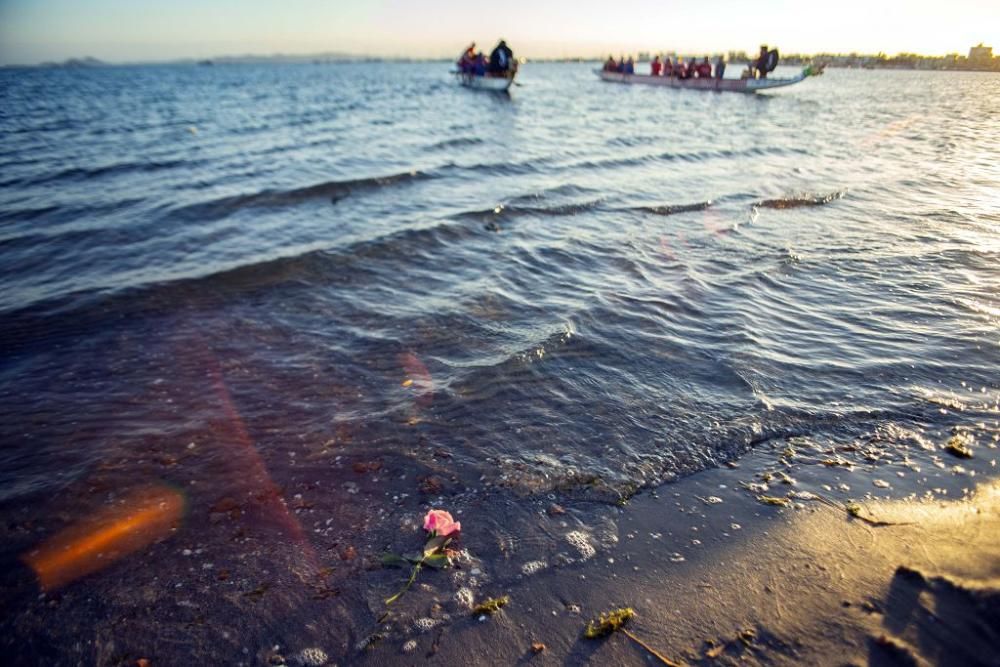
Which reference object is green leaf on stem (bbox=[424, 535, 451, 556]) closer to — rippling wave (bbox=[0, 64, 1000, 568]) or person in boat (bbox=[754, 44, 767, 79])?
rippling wave (bbox=[0, 64, 1000, 568])

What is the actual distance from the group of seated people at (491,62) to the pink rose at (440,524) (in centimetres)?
5101

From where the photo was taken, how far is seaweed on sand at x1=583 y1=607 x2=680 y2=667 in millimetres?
2779

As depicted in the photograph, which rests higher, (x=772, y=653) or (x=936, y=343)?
(x=936, y=343)

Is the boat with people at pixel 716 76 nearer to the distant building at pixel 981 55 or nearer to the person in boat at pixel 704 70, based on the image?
the person in boat at pixel 704 70

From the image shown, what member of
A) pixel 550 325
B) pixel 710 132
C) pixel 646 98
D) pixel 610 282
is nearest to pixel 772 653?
pixel 550 325

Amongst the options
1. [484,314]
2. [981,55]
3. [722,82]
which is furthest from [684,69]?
[981,55]

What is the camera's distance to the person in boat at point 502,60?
157ft

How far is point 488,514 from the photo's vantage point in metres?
3.81

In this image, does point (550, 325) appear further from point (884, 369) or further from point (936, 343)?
point (936, 343)

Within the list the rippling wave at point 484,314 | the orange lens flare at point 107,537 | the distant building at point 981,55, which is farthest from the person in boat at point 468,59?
the distant building at point 981,55

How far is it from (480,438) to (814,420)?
309cm

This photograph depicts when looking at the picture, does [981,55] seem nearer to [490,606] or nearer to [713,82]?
[713,82]

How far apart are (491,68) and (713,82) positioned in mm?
23082

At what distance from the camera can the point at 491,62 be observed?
4912 centimetres
